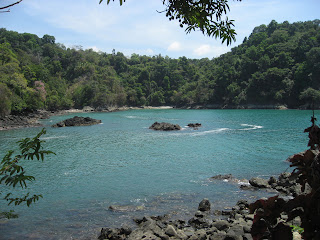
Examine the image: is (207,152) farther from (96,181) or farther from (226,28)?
(226,28)

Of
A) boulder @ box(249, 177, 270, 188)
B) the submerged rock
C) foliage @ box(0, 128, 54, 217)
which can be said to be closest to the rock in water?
the submerged rock

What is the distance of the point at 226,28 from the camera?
13.1ft

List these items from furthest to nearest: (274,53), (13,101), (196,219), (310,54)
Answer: (274,53), (310,54), (13,101), (196,219)

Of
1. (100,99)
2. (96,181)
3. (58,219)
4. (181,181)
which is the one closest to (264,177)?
(181,181)

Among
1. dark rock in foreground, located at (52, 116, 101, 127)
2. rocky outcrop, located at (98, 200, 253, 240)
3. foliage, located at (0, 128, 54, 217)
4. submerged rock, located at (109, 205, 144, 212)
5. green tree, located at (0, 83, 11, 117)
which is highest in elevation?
green tree, located at (0, 83, 11, 117)

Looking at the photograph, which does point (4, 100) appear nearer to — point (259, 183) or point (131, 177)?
point (131, 177)

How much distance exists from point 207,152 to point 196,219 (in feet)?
46.1

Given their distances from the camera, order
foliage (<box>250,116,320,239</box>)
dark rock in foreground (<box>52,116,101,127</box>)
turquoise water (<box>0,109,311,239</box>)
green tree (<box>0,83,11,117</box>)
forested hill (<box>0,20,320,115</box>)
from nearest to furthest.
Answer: foliage (<box>250,116,320,239</box>), turquoise water (<box>0,109,311,239</box>), green tree (<box>0,83,11,117</box>), dark rock in foreground (<box>52,116,101,127</box>), forested hill (<box>0,20,320,115</box>)

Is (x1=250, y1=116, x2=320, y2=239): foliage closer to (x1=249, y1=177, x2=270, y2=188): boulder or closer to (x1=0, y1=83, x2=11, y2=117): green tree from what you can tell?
(x1=249, y1=177, x2=270, y2=188): boulder

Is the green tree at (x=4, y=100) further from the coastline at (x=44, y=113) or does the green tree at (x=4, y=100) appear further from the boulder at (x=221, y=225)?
the boulder at (x=221, y=225)

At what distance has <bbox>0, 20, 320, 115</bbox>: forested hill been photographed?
7300cm

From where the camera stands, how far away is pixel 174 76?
414 ft

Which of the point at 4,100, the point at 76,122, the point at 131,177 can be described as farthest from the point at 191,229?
the point at 4,100

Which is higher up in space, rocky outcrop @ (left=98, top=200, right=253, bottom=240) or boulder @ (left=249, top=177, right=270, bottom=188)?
boulder @ (left=249, top=177, right=270, bottom=188)
